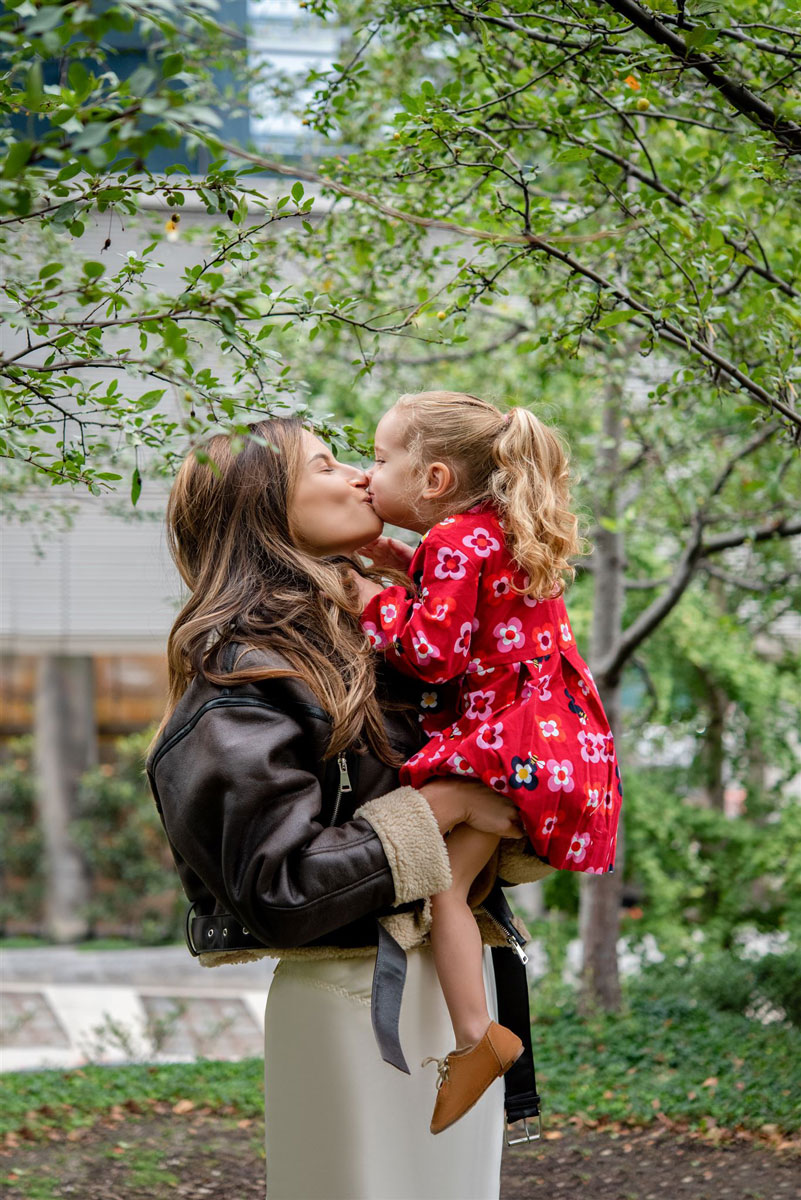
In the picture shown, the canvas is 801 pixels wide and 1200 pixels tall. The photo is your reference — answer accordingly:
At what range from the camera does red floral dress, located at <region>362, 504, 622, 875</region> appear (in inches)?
81.8

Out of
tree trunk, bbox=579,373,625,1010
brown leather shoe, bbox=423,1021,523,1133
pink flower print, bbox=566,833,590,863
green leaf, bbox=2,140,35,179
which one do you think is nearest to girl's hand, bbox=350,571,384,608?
pink flower print, bbox=566,833,590,863

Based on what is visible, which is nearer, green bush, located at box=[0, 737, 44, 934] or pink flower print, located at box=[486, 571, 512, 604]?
pink flower print, located at box=[486, 571, 512, 604]

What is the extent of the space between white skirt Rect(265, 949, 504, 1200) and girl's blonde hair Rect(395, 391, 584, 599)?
2.50 feet

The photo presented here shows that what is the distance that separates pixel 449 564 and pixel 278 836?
0.60 metres

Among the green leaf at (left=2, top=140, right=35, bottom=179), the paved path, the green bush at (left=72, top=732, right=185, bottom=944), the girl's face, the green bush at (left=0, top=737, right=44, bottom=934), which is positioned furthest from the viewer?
the green bush at (left=0, top=737, right=44, bottom=934)

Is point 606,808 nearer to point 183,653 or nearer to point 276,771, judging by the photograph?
point 276,771

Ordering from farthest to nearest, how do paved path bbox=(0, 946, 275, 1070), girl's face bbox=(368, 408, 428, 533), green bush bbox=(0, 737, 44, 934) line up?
green bush bbox=(0, 737, 44, 934) → paved path bbox=(0, 946, 275, 1070) → girl's face bbox=(368, 408, 428, 533)

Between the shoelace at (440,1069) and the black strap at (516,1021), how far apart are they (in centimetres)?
23

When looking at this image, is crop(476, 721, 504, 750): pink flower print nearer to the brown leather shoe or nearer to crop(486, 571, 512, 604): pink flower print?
crop(486, 571, 512, 604): pink flower print

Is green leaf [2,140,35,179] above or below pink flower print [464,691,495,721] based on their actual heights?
above

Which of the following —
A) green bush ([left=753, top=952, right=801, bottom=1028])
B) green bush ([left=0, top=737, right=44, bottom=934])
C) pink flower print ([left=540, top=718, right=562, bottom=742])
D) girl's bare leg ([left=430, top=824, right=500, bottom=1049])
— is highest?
pink flower print ([left=540, top=718, right=562, bottom=742])

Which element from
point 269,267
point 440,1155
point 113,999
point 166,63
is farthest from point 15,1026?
point 166,63

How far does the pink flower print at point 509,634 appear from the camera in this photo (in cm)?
221

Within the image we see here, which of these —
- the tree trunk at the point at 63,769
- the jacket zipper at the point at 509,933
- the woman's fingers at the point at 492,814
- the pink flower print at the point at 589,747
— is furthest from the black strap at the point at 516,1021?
the tree trunk at the point at 63,769
